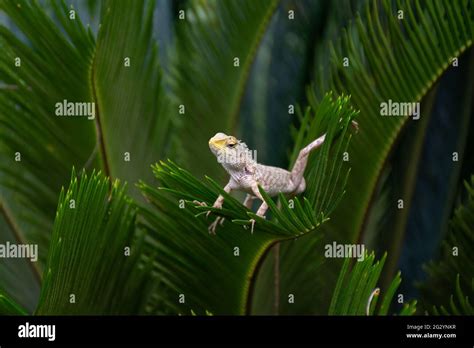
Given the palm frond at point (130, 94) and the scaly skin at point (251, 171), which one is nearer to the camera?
the scaly skin at point (251, 171)

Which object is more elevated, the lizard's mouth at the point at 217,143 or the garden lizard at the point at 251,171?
the lizard's mouth at the point at 217,143

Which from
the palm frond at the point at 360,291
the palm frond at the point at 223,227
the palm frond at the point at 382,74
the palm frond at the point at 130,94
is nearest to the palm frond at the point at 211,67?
the palm frond at the point at 130,94

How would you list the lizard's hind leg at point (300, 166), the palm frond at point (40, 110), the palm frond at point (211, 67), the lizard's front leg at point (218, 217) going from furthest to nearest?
the palm frond at point (211, 67) < the palm frond at point (40, 110) < the lizard's hind leg at point (300, 166) < the lizard's front leg at point (218, 217)

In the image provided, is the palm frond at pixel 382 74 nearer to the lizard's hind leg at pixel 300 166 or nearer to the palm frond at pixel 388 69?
the palm frond at pixel 388 69

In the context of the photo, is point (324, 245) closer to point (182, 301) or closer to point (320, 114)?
point (182, 301)

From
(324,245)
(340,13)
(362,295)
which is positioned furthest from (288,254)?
(340,13)

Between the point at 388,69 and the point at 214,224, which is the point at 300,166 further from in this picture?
the point at 388,69

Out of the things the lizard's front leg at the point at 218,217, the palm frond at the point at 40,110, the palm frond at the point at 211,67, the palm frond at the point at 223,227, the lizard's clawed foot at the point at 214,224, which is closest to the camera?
the palm frond at the point at 223,227
